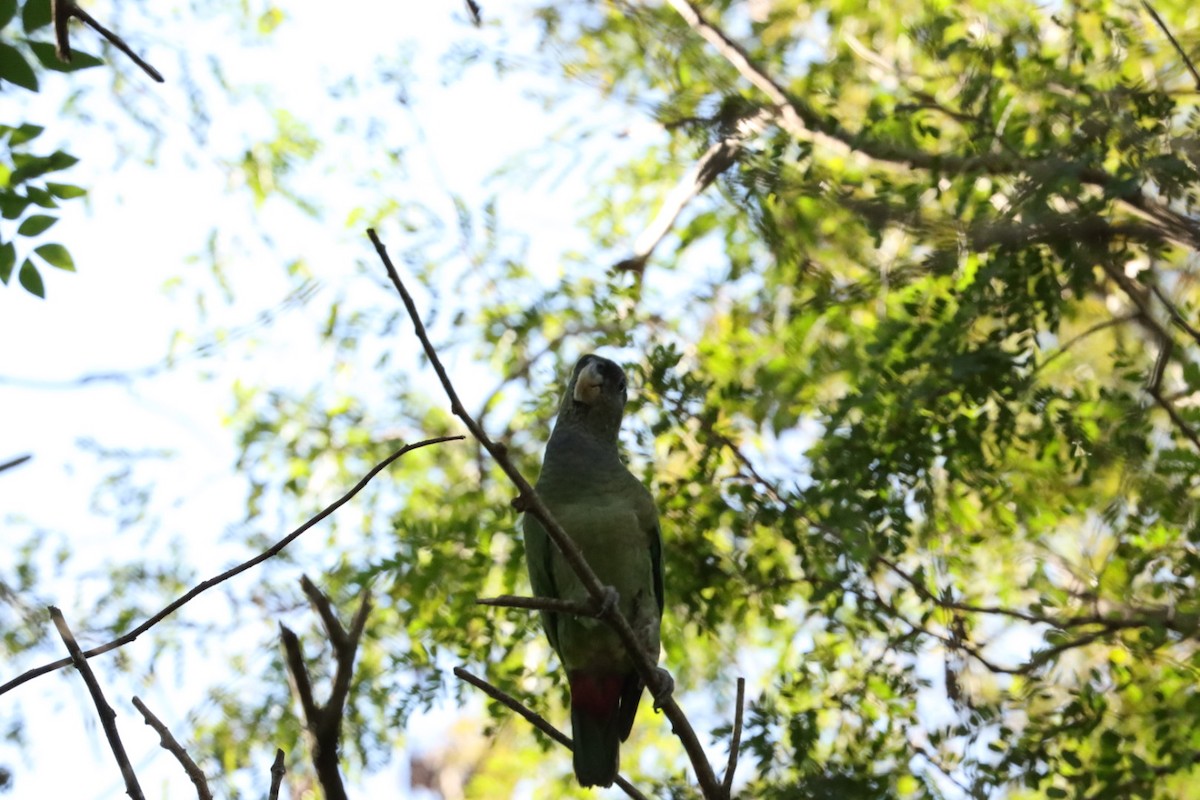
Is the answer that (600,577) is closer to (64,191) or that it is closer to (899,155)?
(64,191)

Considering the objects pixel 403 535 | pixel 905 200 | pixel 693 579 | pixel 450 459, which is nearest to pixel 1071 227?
pixel 905 200

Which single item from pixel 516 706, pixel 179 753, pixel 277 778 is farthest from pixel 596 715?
pixel 179 753

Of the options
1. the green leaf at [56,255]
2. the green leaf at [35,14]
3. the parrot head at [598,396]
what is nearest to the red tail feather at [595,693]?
the parrot head at [598,396]

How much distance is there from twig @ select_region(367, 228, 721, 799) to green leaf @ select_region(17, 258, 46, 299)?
151 cm

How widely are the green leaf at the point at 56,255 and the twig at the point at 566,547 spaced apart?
1.48 metres

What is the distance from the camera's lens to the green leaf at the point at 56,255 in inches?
134

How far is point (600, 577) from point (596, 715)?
0.55 metres

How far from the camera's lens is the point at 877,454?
4250mm

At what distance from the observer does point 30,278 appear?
3385 millimetres

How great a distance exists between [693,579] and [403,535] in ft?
3.95

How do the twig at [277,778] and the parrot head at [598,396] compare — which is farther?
the parrot head at [598,396]

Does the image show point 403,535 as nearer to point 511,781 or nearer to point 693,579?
point 693,579

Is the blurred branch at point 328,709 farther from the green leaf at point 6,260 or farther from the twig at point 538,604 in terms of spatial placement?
the green leaf at point 6,260

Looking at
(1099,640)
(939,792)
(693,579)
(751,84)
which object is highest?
(751,84)
